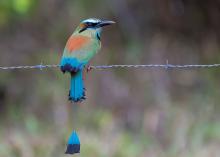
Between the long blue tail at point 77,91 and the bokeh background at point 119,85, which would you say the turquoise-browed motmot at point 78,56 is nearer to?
the long blue tail at point 77,91

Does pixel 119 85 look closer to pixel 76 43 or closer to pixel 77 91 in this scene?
pixel 76 43

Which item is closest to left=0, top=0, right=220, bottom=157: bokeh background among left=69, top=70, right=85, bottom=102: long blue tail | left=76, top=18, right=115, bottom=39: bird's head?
left=76, top=18, right=115, bottom=39: bird's head

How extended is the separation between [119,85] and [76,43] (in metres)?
4.76

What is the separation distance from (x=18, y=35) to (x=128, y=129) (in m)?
2.61

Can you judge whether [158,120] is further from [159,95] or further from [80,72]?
[80,72]

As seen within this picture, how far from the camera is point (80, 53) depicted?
5.00 metres

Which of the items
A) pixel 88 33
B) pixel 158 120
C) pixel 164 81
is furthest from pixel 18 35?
pixel 88 33

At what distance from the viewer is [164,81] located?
9.95 metres

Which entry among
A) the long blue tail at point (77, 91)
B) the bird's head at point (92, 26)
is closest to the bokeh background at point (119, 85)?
the bird's head at point (92, 26)

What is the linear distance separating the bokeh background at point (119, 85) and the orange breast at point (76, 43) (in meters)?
2.41

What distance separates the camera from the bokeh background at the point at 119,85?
8016 millimetres

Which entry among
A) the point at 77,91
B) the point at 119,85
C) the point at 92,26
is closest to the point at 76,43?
the point at 92,26

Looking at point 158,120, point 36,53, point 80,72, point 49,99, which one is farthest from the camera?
point 36,53

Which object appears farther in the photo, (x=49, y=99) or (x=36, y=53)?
(x=36, y=53)
